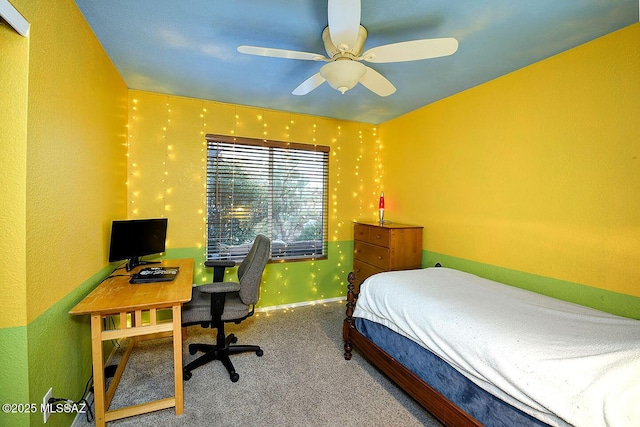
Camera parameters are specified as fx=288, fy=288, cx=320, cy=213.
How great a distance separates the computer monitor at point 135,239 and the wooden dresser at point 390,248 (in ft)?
7.43

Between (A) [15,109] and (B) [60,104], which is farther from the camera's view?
(B) [60,104]

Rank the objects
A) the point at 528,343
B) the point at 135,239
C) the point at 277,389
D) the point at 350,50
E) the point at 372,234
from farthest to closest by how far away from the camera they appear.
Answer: the point at 372,234, the point at 135,239, the point at 277,389, the point at 350,50, the point at 528,343

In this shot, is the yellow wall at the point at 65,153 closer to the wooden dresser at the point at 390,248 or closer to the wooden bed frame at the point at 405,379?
the wooden bed frame at the point at 405,379

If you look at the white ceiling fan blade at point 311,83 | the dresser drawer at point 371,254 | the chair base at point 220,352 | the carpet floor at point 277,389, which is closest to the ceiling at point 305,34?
the white ceiling fan blade at point 311,83

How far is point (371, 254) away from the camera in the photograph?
11.5ft

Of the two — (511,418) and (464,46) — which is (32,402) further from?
(464,46)

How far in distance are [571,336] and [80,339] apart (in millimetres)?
2844

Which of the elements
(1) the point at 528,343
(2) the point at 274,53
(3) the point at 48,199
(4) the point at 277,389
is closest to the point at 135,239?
(3) the point at 48,199

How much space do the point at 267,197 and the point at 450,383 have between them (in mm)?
2675

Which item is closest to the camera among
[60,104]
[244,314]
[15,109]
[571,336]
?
[15,109]

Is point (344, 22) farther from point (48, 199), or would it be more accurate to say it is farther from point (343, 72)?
point (48, 199)

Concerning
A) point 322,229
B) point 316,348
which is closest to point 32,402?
point 316,348

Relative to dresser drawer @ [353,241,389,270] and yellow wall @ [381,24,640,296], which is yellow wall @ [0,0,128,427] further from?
yellow wall @ [381,24,640,296]

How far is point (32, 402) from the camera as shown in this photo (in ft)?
4.27
